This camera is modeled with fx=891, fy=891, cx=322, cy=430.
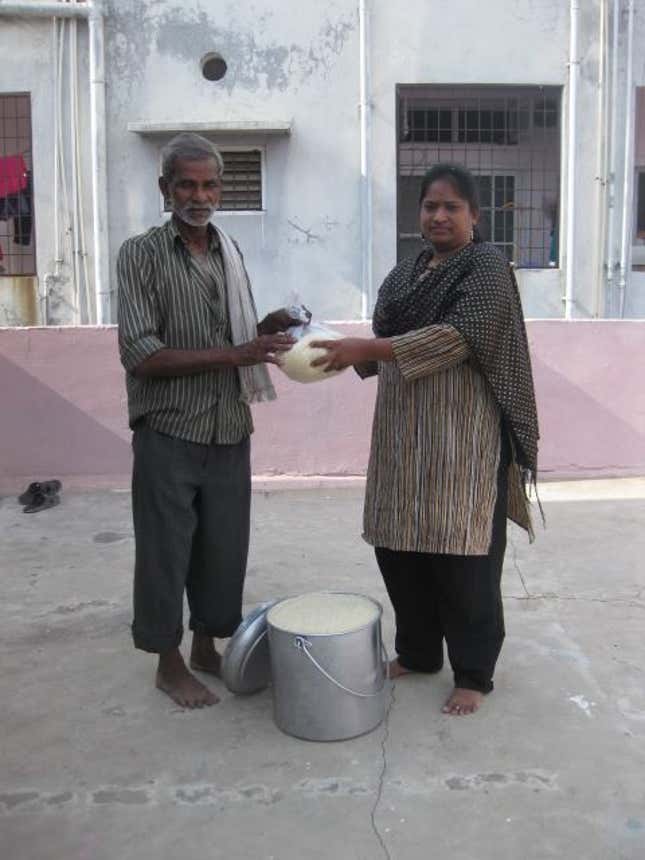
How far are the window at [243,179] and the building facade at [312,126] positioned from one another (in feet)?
0.04

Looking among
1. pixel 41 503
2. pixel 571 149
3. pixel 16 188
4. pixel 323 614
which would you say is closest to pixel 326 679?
pixel 323 614

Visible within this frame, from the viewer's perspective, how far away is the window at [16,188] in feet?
24.7

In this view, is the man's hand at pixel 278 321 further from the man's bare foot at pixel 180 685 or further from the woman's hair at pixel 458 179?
the man's bare foot at pixel 180 685

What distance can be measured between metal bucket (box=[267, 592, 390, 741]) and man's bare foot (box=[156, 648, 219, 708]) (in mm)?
328

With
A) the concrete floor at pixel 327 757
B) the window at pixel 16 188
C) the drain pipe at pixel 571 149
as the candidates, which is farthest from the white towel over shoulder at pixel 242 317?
the window at pixel 16 188

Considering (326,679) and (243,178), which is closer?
(326,679)

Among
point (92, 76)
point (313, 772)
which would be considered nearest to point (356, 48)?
point (92, 76)

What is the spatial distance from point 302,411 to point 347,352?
11.7 feet

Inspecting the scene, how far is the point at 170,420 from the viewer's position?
9.06ft

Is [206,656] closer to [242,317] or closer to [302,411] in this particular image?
[242,317]

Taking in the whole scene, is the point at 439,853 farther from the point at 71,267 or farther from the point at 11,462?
→ the point at 71,267

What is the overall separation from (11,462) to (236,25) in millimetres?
4002

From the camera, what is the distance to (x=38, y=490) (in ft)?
19.0

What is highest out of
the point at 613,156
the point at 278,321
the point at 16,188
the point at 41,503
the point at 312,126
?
the point at 312,126
